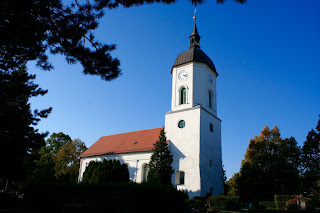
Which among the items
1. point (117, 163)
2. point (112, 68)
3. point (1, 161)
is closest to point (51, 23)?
point (112, 68)

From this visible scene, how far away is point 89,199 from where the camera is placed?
812 centimetres

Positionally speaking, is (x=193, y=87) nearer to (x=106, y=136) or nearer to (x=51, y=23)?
(x=106, y=136)

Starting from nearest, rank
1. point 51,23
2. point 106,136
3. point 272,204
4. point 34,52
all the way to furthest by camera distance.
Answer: point 51,23 < point 34,52 < point 272,204 < point 106,136

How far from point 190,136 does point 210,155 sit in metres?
3.04

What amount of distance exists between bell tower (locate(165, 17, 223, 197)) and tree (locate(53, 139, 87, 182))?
58.2 ft

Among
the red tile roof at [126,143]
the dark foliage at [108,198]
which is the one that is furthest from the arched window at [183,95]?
the dark foliage at [108,198]

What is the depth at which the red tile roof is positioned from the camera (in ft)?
91.5

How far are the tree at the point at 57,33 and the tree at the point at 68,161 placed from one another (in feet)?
102

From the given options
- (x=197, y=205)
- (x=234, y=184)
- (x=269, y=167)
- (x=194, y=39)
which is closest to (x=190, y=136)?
(x=197, y=205)

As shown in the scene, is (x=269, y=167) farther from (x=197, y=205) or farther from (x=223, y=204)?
(x=197, y=205)

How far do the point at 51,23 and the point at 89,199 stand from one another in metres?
5.72

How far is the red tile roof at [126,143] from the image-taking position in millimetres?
27892

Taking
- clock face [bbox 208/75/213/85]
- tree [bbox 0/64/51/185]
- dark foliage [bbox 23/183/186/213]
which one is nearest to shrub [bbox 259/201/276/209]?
dark foliage [bbox 23/183/186/213]

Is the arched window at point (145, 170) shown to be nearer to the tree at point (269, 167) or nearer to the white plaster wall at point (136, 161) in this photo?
the white plaster wall at point (136, 161)
